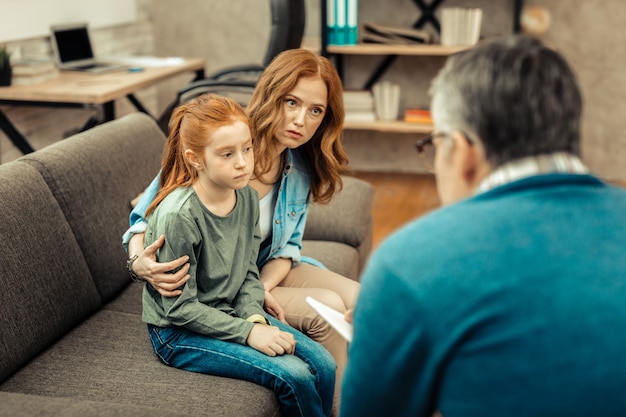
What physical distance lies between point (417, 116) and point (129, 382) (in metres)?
2.93

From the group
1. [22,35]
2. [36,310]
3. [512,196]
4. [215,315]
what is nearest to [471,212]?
[512,196]

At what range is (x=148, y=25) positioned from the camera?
468 centimetres

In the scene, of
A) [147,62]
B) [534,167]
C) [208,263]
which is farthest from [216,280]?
[147,62]

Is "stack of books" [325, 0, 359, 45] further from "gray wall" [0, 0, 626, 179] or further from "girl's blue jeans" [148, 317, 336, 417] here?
"girl's blue jeans" [148, 317, 336, 417]

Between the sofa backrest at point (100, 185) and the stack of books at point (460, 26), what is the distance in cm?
223

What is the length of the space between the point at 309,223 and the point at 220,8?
254 centimetres

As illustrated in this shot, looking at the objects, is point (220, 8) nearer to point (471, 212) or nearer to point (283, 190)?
point (283, 190)

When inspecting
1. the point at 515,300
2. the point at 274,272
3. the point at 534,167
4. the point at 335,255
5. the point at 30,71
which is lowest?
the point at 335,255

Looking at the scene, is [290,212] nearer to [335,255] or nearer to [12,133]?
[335,255]

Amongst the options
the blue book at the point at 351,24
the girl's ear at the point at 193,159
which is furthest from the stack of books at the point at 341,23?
the girl's ear at the point at 193,159

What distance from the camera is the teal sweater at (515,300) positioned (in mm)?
763

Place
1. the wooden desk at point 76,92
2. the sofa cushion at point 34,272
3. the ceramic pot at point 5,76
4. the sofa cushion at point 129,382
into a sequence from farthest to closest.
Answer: the ceramic pot at point 5,76, the wooden desk at point 76,92, the sofa cushion at point 34,272, the sofa cushion at point 129,382

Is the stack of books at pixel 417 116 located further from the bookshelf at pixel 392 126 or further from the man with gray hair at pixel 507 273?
the man with gray hair at pixel 507 273

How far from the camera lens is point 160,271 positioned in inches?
59.3
